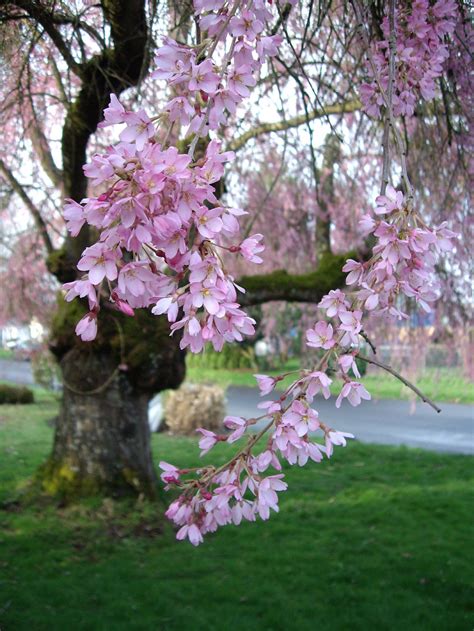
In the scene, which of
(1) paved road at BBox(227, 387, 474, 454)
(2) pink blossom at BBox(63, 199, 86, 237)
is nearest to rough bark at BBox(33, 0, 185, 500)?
(2) pink blossom at BBox(63, 199, 86, 237)

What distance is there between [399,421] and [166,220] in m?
12.4

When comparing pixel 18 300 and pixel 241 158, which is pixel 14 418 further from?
pixel 241 158

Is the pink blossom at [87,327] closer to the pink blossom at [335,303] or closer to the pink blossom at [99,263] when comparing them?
the pink blossom at [99,263]

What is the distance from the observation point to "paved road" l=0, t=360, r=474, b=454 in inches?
417

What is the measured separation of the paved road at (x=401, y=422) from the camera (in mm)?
10562

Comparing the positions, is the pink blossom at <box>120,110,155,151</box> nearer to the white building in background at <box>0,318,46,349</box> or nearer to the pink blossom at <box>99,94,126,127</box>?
the pink blossom at <box>99,94,126,127</box>

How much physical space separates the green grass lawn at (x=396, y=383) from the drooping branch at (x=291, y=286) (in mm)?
936

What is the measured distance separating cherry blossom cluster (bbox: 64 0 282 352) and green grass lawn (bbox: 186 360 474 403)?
1.57ft

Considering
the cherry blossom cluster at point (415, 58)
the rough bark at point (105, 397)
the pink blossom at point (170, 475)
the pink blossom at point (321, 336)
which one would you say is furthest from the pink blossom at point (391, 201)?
the rough bark at point (105, 397)

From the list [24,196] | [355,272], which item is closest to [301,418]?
[355,272]

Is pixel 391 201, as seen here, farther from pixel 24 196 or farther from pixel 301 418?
pixel 24 196

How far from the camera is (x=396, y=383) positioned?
16438 mm

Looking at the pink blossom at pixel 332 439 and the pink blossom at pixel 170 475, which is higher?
the pink blossom at pixel 332 439

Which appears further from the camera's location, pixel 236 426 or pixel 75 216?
pixel 236 426
